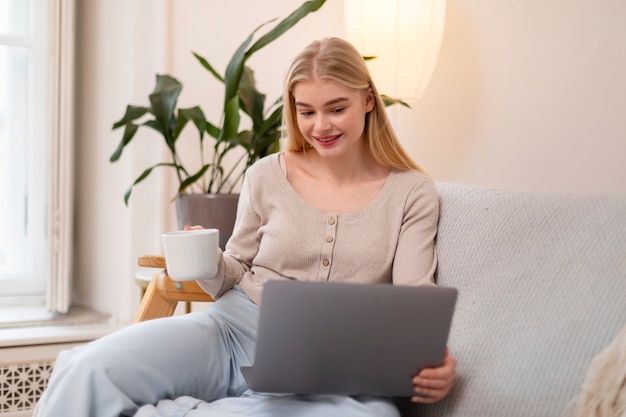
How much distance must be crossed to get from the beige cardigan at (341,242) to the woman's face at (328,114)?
0.11m

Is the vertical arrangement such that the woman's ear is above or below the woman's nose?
above

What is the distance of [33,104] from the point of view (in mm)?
2439

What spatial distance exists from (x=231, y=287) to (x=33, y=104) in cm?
130

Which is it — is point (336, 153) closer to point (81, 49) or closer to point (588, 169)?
point (588, 169)

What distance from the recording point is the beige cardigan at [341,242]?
1389mm

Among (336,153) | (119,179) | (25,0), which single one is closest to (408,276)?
(336,153)

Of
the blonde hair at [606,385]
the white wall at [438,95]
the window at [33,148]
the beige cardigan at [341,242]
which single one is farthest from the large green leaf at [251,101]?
the blonde hair at [606,385]

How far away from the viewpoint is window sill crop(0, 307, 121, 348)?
2203 millimetres

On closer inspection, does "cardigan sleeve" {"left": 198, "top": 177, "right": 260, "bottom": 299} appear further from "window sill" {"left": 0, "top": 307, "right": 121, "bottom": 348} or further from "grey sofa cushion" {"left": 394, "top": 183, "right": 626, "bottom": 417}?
"window sill" {"left": 0, "top": 307, "right": 121, "bottom": 348}

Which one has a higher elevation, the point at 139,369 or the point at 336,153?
the point at 336,153

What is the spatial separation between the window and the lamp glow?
0.95m

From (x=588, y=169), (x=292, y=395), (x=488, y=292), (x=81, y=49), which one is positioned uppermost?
(x=81, y=49)

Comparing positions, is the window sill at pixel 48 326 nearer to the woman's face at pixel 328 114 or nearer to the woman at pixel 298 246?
the woman at pixel 298 246

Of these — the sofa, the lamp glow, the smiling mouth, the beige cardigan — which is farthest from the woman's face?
the lamp glow
